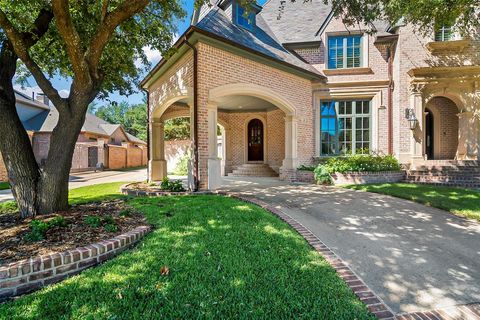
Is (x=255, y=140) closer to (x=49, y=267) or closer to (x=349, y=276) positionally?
(x=349, y=276)

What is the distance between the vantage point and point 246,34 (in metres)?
9.04

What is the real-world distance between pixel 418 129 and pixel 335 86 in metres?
3.77

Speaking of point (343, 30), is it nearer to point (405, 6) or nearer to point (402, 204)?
point (405, 6)

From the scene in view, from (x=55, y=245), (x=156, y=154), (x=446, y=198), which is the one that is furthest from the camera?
(x=156, y=154)

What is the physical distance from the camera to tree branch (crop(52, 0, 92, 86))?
3.66 m

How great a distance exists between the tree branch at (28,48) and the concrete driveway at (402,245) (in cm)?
489

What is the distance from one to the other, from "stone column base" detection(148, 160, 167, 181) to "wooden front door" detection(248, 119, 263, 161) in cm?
494

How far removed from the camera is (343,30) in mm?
10688

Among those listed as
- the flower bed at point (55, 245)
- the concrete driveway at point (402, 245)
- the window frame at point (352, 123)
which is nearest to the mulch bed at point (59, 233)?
the flower bed at point (55, 245)

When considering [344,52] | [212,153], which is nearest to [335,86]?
[344,52]

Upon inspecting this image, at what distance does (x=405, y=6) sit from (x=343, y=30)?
5471 millimetres

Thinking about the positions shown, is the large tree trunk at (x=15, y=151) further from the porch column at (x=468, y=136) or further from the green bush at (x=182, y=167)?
the porch column at (x=468, y=136)

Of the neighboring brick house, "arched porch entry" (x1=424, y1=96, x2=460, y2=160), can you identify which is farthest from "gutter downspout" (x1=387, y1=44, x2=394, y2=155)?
the neighboring brick house

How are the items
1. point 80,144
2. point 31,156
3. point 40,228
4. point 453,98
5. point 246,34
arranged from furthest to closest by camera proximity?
1. point 80,144
2. point 453,98
3. point 246,34
4. point 31,156
5. point 40,228
